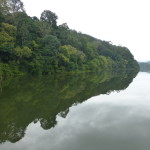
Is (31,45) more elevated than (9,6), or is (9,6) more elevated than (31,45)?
(9,6)

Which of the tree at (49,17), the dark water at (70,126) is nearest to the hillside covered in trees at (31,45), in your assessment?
the tree at (49,17)

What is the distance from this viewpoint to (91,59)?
3108 inches

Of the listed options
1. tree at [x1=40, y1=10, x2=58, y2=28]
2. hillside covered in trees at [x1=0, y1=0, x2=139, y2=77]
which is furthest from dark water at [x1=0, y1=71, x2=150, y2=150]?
tree at [x1=40, y1=10, x2=58, y2=28]

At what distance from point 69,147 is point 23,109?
606 centimetres

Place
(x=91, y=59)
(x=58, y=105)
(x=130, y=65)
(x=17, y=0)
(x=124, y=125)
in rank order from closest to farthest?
1. (x=124, y=125)
2. (x=58, y=105)
3. (x=17, y=0)
4. (x=91, y=59)
5. (x=130, y=65)

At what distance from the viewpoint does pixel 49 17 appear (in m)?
65.9

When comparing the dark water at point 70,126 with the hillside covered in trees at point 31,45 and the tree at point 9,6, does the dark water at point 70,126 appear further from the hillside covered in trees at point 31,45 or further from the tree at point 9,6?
the tree at point 9,6

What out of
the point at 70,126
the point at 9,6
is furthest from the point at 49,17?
the point at 70,126

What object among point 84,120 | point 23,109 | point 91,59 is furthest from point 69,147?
point 91,59

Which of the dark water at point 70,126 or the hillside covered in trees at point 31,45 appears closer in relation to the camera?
the dark water at point 70,126

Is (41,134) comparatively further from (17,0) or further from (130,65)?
(130,65)

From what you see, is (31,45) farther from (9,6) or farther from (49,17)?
(49,17)

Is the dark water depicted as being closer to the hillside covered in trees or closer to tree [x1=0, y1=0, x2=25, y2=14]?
the hillside covered in trees

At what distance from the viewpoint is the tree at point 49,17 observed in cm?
6489
